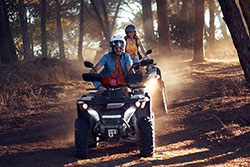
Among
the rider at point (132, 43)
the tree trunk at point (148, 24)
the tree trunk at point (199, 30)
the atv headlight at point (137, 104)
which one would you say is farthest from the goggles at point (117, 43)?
the tree trunk at point (148, 24)

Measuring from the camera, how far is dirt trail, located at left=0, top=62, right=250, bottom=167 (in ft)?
22.6

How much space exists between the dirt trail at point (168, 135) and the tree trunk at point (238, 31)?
1.27 meters

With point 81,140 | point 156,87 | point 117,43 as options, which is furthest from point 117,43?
point 156,87

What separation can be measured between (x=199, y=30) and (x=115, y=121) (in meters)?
18.0

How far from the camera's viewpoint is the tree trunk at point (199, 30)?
23794mm

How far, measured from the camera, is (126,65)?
26.2 ft

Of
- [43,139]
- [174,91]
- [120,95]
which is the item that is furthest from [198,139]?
[174,91]

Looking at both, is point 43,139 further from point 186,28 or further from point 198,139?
point 186,28

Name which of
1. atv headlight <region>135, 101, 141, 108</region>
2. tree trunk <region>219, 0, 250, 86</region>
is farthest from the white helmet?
tree trunk <region>219, 0, 250, 86</region>

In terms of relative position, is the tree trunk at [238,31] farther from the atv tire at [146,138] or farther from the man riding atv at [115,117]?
the atv tire at [146,138]

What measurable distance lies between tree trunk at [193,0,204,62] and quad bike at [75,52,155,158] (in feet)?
56.6

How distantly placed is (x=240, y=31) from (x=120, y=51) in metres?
2.89

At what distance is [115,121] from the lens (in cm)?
679

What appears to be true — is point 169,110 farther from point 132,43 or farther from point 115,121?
point 115,121
